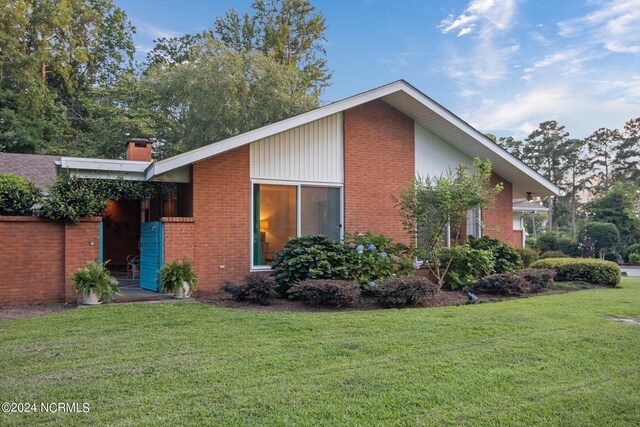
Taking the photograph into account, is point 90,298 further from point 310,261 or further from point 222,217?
point 310,261

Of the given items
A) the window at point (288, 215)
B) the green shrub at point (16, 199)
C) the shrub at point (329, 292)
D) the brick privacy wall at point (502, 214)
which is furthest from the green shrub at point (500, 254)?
the green shrub at point (16, 199)

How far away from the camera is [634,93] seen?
15.6 metres

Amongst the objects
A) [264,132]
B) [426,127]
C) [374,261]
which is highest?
[426,127]

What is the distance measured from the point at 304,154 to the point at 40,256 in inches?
220

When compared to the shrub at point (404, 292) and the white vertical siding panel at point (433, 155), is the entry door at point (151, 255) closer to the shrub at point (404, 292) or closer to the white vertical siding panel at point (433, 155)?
the shrub at point (404, 292)

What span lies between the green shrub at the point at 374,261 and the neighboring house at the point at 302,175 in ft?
4.78

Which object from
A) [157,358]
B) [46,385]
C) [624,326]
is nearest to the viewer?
[46,385]

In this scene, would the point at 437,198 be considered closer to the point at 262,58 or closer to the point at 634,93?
the point at 634,93

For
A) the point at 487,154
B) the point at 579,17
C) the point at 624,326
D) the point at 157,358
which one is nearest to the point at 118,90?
the point at 487,154

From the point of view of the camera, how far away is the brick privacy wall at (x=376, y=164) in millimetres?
10930

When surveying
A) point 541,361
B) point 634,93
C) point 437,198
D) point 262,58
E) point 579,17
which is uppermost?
point 262,58

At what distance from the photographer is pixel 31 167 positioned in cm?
1475

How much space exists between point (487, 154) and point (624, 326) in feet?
21.9

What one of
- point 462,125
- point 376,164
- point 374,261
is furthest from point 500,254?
point 374,261
